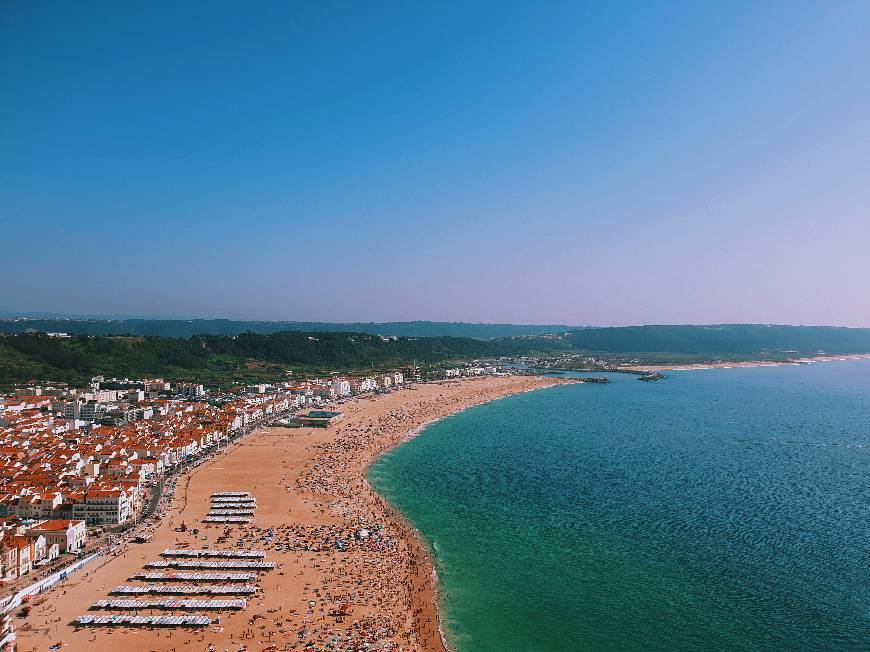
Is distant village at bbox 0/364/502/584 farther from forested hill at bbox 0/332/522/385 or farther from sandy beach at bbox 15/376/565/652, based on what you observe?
forested hill at bbox 0/332/522/385

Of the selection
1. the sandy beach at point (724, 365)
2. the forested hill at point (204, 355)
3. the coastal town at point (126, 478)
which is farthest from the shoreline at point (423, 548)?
the sandy beach at point (724, 365)

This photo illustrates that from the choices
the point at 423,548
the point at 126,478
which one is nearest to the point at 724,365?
the point at 423,548

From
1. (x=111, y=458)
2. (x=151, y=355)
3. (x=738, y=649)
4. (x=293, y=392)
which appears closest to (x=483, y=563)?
(x=738, y=649)

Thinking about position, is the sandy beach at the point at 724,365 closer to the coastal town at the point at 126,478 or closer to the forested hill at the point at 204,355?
the forested hill at the point at 204,355

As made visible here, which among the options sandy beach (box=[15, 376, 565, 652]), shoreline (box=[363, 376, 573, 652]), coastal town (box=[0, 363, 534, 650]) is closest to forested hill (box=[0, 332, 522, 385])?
coastal town (box=[0, 363, 534, 650])

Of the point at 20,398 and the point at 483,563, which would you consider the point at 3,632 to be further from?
the point at 20,398

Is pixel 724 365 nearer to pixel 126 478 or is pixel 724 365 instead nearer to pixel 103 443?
pixel 103 443
